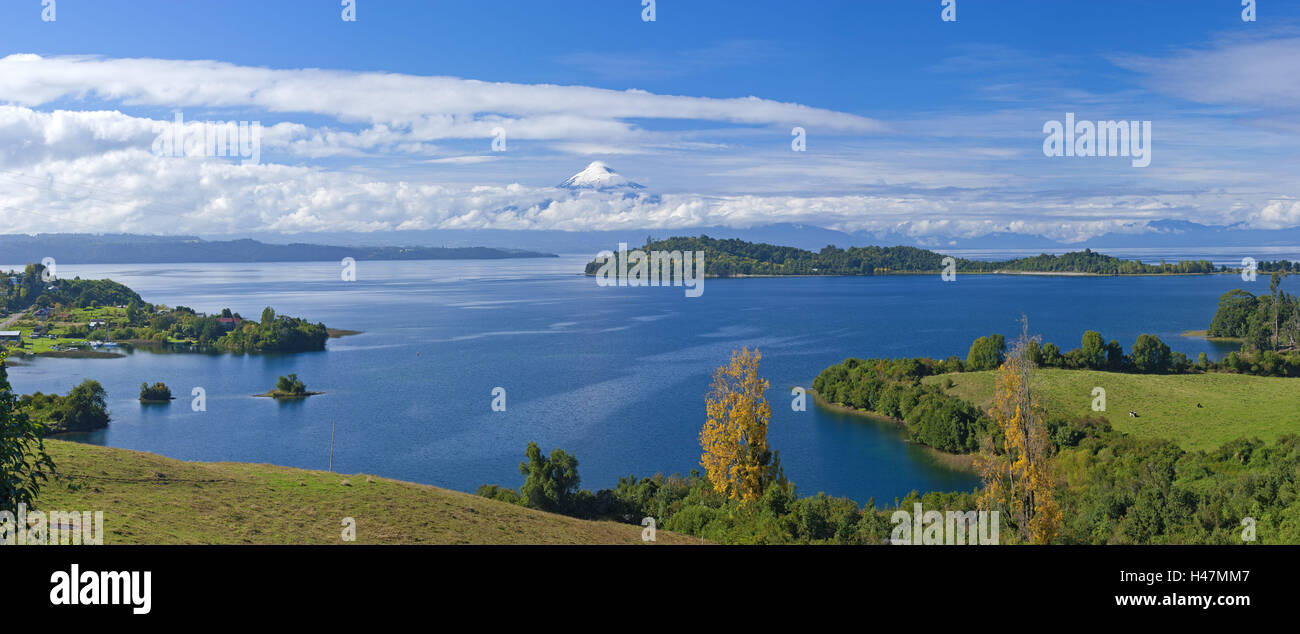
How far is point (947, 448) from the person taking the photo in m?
40.1

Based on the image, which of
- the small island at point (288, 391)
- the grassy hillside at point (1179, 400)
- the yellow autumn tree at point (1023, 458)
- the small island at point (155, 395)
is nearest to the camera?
the yellow autumn tree at point (1023, 458)

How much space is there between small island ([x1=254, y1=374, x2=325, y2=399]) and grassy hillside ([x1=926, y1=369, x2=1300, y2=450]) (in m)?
40.3

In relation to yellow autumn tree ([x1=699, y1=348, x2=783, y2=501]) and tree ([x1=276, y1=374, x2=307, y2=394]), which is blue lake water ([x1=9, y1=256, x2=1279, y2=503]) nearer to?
tree ([x1=276, y1=374, x2=307, y2=394])

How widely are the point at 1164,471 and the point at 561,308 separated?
9316 cm

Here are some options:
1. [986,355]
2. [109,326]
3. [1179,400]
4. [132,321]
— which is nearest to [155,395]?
[109,326]

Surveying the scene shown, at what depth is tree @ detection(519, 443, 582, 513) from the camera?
80.6 ft

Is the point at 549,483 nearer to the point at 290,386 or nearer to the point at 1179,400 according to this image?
the point at 1179,400

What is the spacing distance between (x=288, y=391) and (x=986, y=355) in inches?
1818

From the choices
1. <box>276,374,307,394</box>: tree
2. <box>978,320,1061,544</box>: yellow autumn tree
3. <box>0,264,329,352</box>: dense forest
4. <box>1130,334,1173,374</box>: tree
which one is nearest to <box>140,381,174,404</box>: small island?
<box>276,374,307,394</box>: tree

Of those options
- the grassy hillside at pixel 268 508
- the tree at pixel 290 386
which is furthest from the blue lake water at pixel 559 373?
the grassy hillside at pixel 268 508

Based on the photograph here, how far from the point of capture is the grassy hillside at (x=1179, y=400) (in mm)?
35409

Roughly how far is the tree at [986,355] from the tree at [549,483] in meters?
36.2

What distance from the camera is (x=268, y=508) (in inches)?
576

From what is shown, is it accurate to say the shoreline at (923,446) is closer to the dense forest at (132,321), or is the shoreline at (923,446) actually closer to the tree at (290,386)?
the tree at (290,386)
